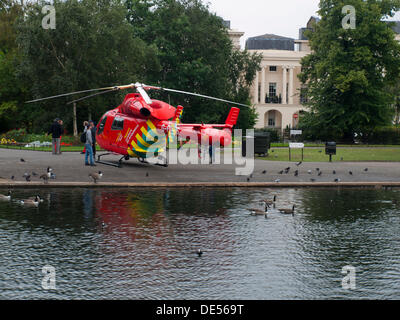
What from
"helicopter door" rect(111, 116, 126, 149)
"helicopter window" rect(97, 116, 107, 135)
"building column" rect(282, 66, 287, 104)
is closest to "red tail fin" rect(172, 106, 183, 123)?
"helicopter door" rect(111, 116, 126, 149)

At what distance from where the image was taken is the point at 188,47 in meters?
57.1

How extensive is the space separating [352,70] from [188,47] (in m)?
18.0

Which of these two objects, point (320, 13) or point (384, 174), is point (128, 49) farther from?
point (384, 174)

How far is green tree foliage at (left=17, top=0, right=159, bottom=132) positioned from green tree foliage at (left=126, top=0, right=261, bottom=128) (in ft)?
15.7

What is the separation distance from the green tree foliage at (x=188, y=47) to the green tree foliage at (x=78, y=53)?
4.80 meters

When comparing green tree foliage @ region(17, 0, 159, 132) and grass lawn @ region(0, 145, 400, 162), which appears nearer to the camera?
grass lawn @ region(0, 145, 400, 162)

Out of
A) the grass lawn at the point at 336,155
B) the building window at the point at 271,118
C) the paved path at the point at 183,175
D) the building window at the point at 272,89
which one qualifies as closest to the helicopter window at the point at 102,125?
the paved path at the point at 183,175

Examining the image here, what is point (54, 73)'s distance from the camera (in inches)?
1855

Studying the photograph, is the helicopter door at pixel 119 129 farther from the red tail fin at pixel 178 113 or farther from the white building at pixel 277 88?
the white building at pixel 277 88

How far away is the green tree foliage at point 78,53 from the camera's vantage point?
45500 millimetres

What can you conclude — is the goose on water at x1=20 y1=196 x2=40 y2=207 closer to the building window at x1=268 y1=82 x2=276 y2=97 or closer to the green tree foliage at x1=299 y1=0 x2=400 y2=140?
the green tree foliage at x1=299 y1=0 x2=400 y2=140

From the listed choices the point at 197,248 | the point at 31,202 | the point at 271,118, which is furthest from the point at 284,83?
the point at 197,248

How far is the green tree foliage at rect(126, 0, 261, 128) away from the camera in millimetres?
55000
